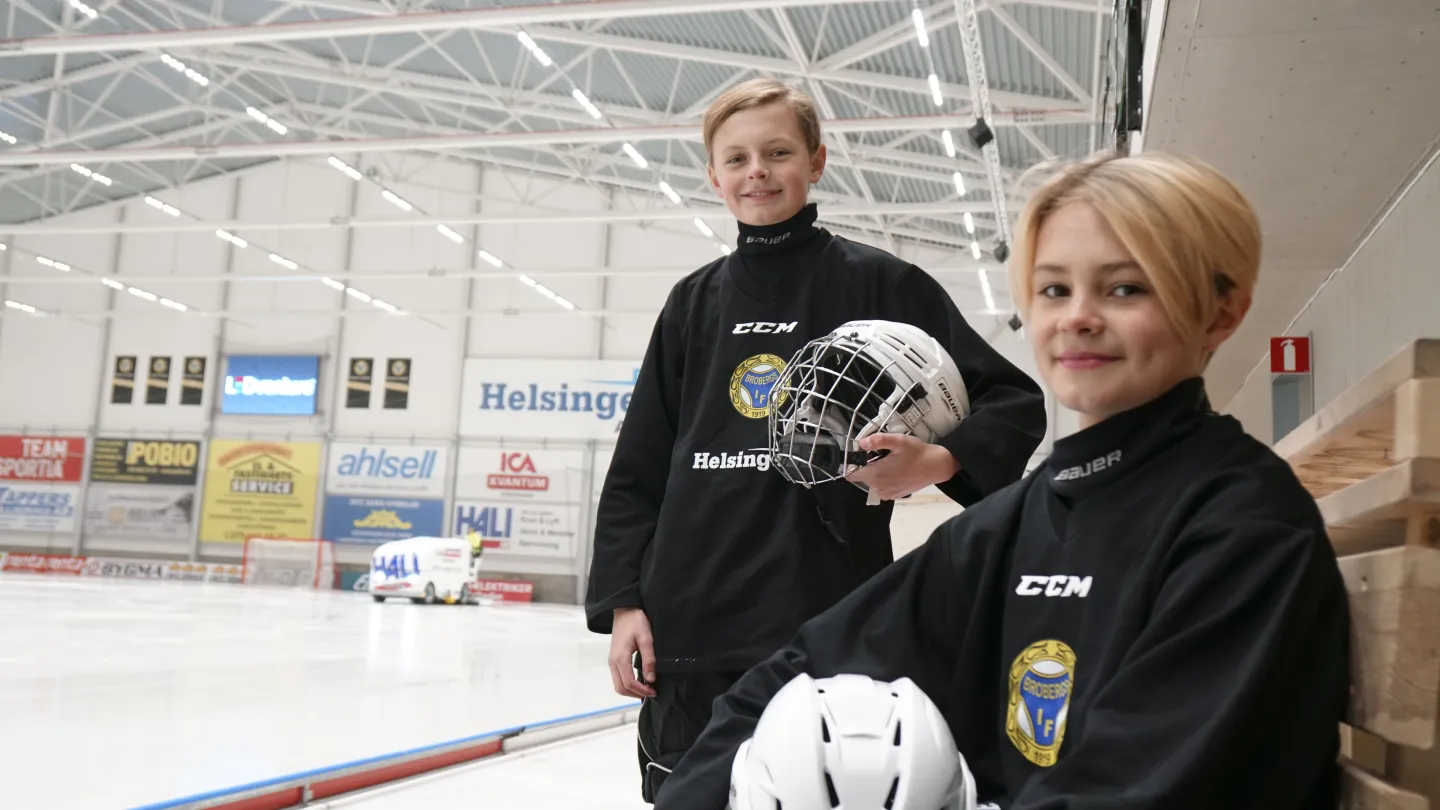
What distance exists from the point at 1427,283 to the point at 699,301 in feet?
12.7

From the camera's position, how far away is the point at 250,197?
2961 cm

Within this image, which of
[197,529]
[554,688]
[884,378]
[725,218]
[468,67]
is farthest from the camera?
[197,529]

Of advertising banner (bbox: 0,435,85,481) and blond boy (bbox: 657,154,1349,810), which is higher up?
advertising banner (bbox: 0,435,85,481)

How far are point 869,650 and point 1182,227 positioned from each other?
62cm

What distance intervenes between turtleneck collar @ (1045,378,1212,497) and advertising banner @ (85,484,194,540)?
30.6 meters

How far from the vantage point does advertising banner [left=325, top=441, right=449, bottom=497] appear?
1110 inches

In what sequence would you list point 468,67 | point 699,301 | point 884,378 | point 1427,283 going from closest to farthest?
1. point 884,378
2. point 699,301
3. point 1427,283
4. point 468,67

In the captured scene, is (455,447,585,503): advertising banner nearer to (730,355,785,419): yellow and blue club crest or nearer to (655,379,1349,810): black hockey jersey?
(730,355,785,419): yellow and blue club crest

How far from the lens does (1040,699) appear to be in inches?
50.3

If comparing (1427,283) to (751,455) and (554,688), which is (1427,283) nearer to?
(751,455)

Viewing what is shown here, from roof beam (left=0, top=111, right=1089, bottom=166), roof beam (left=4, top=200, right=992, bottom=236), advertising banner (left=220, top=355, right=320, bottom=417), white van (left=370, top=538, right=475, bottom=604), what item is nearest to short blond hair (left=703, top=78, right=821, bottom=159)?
roof beam (left=0, top=111, right=1089, bottom=166)

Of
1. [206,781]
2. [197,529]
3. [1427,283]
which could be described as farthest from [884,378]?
[197,529]

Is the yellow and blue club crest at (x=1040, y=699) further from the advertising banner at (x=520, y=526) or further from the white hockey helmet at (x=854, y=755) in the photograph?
the advertising banner at (x=520, y=526)

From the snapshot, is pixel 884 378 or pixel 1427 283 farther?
pixel 1427 283
